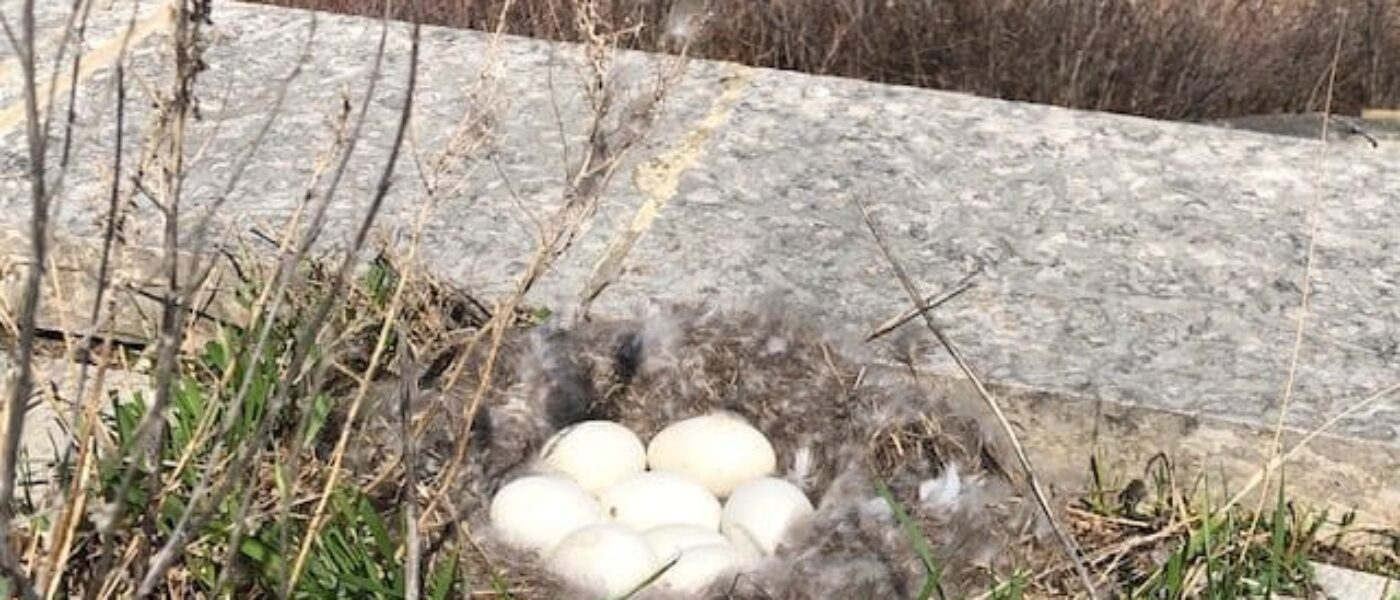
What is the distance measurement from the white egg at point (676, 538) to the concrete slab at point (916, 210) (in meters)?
0.47

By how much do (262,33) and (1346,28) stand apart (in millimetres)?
2610

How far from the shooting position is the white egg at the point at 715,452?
→ 8.88 feet

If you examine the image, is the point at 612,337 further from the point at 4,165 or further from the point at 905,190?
the point at 4,165

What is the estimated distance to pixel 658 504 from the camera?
104 inches

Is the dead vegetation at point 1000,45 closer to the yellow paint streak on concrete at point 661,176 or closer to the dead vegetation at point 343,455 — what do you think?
the yellow paint streak on concrete at point 661,176

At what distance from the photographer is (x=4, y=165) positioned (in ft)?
11.1

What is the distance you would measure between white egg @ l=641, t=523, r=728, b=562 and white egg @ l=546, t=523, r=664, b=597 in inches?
1.6

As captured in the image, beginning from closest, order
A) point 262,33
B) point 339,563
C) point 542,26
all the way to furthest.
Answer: point 339,563 < point 262,33 < point 542,26

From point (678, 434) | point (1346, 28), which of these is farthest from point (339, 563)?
point (1346, 28)

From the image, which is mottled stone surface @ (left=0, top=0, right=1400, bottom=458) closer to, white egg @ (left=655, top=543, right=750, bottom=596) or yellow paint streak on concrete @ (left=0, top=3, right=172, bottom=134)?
yellow paint streak on concrete @ (left=0, top=3, right=172, bottom=134)

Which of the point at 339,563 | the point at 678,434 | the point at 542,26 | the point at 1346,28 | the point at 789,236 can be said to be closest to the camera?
the point at 339,563

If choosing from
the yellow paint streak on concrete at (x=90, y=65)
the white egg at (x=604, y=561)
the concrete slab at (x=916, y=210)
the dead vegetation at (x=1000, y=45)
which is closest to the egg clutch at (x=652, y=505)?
the white egg at (x=604, y=561)

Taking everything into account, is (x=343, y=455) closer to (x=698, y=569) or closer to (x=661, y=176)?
(x=698, y=569)

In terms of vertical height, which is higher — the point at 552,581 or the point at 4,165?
the point at 4,165
